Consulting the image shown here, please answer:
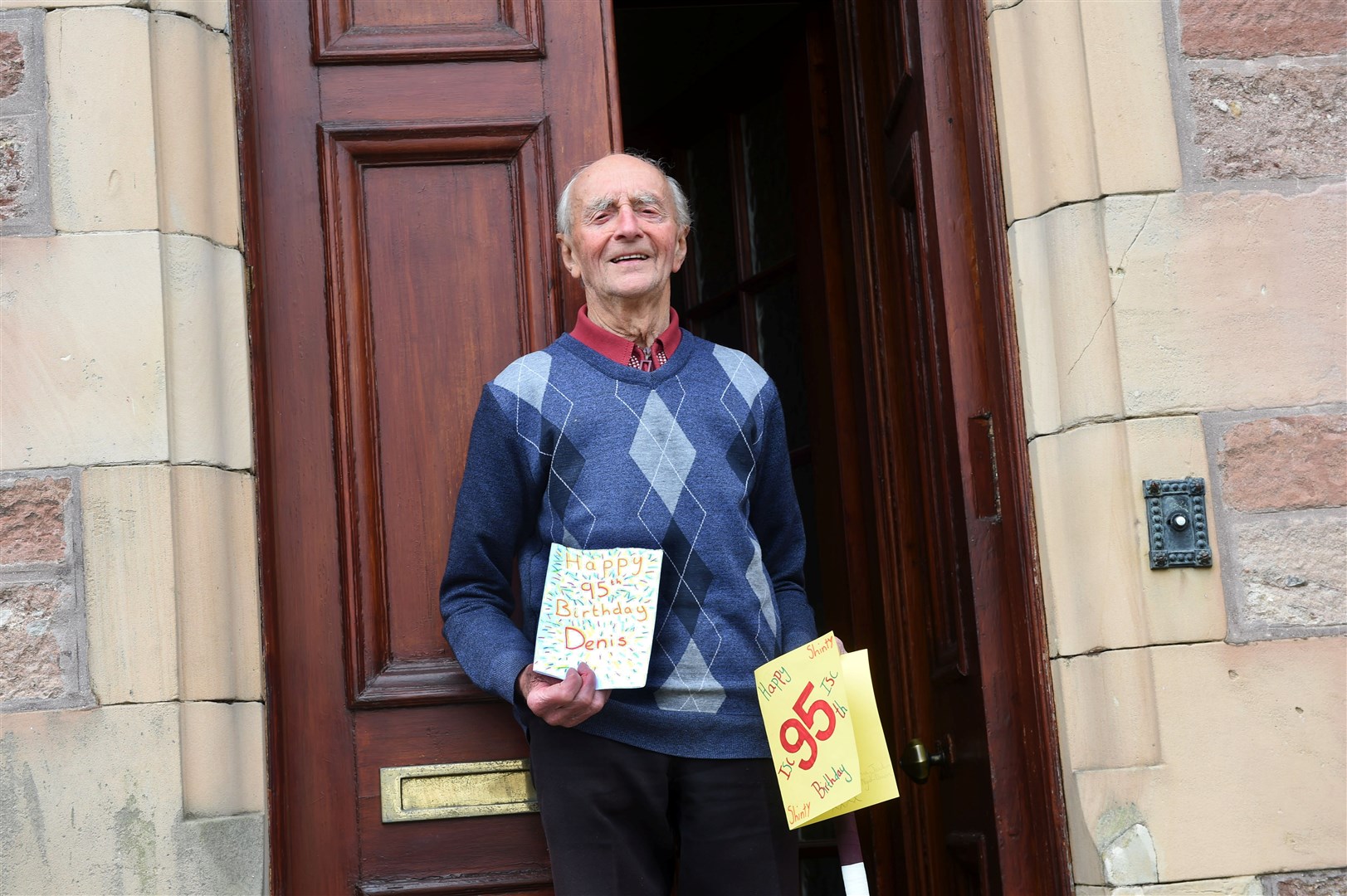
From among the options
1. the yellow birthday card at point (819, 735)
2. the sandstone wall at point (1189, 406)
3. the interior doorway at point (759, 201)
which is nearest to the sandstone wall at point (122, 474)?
the yellow birthday card at point (819, 735)

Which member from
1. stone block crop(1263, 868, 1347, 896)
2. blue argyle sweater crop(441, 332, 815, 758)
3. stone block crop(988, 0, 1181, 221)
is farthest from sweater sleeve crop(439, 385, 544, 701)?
stone block crop(1263, 868, 1347, 896)

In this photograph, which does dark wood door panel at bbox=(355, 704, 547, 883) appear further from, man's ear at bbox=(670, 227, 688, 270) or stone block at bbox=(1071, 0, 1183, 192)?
stone block at bbox=(1071, 0, 1183, 192)

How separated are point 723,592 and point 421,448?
70 cm

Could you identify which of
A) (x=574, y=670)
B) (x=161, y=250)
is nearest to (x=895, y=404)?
(x=574, y=670)

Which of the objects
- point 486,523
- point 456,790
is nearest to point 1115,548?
point 486,523

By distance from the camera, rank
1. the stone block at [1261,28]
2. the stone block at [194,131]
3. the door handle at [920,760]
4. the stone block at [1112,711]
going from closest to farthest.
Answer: the stone block at [1112,711]
the stone block at [194,131]
the stone block at [1261,28]
the door handle at [920,760]

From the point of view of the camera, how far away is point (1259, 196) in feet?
8.74

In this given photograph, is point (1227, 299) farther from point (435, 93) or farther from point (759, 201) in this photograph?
point (759, 201)

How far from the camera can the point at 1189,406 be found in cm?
259

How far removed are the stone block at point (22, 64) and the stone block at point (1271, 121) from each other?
2.02 m

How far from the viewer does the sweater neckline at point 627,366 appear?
2.58 meters

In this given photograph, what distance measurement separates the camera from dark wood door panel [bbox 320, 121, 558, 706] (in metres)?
2.77

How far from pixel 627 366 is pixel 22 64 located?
116 cm

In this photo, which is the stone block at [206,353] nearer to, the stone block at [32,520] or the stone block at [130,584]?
the stone block at [130,584]
